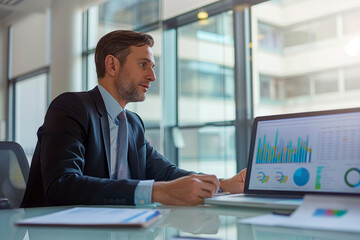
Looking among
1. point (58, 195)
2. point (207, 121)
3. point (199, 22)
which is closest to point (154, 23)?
point (199, 22)

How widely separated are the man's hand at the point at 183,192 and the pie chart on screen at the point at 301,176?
0.72 ft

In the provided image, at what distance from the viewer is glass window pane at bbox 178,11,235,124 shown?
4395 millimetres

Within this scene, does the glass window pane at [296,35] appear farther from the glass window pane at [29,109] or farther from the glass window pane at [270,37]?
the glass window pane at [29,109]

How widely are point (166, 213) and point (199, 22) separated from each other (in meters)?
3.95

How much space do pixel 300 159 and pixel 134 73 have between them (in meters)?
0.92

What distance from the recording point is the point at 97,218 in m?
0.82

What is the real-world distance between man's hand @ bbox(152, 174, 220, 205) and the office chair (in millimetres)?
842

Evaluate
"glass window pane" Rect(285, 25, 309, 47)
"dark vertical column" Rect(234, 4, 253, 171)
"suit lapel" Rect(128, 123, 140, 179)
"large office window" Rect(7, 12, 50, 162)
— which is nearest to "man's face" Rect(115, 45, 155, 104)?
"suit lapel" Rect(128, 123, 140, 179)

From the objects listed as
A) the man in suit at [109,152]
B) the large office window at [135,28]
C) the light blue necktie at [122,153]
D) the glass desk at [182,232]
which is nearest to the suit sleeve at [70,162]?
the man in suit at [109,152]

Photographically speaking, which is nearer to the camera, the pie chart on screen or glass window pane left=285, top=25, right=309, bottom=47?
the pie chart on screen

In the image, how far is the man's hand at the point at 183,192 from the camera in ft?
3.61

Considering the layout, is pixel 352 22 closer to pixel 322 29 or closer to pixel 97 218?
pixel 322 29

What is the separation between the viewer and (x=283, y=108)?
4918mm

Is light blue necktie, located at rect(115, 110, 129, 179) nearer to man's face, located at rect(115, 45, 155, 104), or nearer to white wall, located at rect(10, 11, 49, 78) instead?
man's face, located at rect(115, 45, 155, 104)
